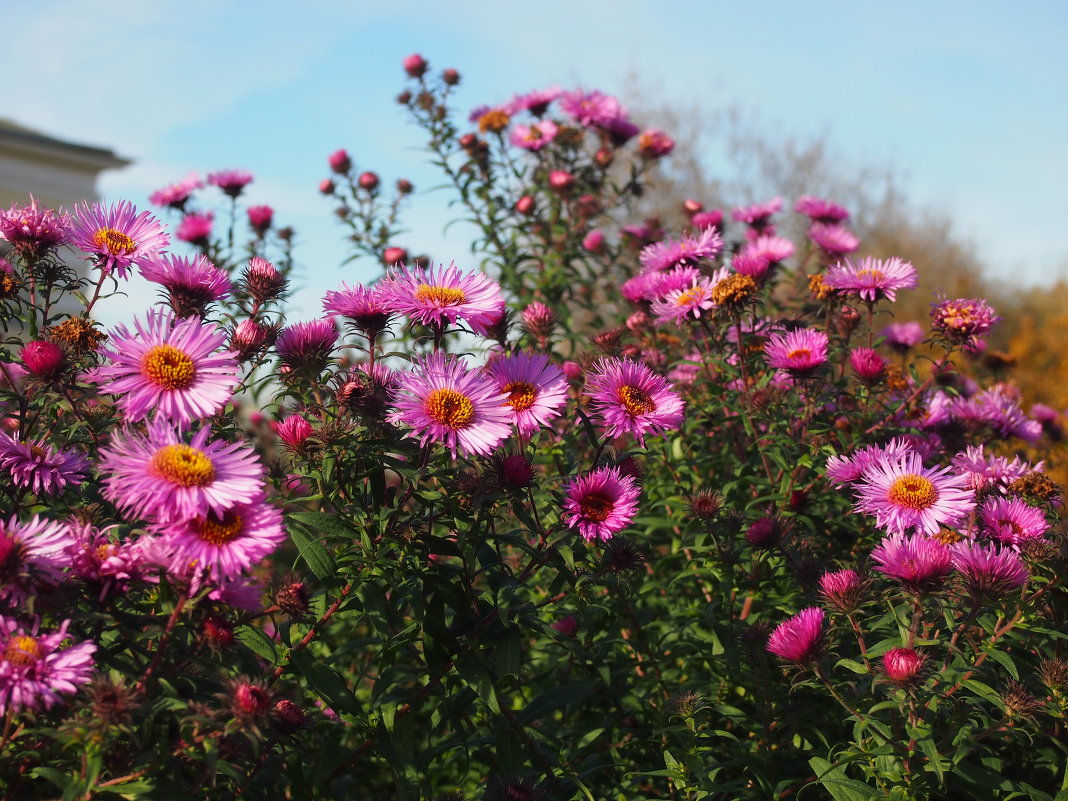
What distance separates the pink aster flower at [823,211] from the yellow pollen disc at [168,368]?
3.45m

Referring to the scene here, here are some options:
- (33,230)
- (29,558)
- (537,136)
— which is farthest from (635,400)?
(537,136)

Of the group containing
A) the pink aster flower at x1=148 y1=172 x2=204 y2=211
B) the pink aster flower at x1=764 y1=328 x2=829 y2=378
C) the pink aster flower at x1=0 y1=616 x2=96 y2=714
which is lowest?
the pink aster flower at x1=0 y1=616 x2=96 y2=714

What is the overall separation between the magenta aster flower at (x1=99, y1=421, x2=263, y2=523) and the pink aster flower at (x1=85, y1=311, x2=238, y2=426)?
0.40 feet

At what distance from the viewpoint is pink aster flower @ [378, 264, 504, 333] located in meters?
2.19

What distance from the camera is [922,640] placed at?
7.14ft

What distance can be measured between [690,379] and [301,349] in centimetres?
193

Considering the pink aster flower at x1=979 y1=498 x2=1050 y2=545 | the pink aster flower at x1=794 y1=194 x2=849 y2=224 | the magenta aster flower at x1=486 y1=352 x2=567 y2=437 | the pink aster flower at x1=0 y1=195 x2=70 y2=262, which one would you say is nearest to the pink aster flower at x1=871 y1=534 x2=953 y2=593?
the pink aster flower at x1=979 y1=498 x2=1050 y2=545

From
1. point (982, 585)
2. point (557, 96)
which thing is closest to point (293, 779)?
point (982, 585)

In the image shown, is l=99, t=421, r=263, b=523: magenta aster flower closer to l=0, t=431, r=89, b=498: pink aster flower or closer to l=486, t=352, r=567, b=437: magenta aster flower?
l=0, t=431, r=89, b=498: pink aster flower

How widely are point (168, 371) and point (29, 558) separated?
0.44 metres

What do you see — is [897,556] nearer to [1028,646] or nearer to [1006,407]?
[1028,646]

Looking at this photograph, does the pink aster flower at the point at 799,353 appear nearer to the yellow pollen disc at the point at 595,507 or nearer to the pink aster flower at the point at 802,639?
the pink aster flower at the point at 802,639

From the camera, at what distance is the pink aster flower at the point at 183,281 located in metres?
2.18

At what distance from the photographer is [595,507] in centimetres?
216
